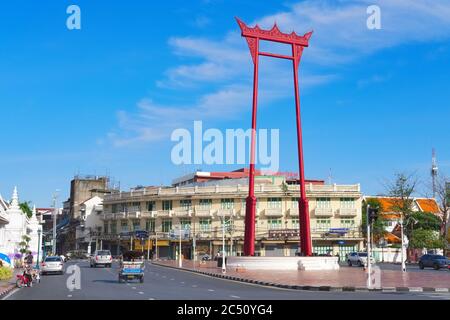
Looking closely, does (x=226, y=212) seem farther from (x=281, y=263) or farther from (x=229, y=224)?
(x=281, y=263)

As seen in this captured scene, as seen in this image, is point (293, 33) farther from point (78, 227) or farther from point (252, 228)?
point (78, 227)

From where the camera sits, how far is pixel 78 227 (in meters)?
103

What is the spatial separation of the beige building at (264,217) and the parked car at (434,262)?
1037 inches

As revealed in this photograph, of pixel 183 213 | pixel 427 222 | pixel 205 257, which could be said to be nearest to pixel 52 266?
pixel 205 257

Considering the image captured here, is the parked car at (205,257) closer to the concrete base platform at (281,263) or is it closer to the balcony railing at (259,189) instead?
the balcony railing at (259,189)

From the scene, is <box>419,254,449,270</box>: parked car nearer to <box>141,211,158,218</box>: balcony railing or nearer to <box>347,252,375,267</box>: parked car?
<box>347,252,375,267</box>: parked car

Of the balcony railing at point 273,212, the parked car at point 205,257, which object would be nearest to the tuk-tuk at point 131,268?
the parked car at point 205,257

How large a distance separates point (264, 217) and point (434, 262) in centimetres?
3138

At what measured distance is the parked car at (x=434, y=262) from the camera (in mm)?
50062

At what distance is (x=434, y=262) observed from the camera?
50.4m

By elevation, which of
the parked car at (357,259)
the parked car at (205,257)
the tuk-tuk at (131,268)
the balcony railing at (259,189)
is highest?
the balcony railing at (259,189)

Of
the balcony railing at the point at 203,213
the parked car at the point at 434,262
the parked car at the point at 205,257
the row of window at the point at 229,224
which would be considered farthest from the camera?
the balcony railing at the point at 203,213
